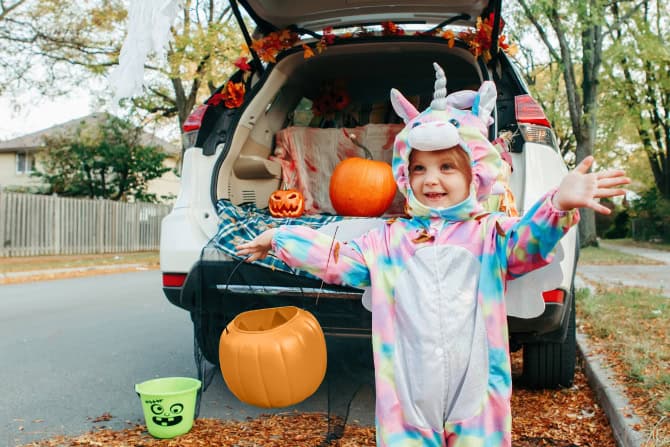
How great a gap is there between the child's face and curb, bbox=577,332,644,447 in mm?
1352

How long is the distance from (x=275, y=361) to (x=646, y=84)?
85.6 ft

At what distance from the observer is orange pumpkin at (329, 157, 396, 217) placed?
4.05 m

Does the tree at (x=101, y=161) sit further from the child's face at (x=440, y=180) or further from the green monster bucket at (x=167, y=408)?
the child's face at (x=440, y=180)

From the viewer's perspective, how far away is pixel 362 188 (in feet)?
13.3

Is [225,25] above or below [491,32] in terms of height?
above

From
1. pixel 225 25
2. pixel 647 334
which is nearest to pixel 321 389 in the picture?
pixel 647 334

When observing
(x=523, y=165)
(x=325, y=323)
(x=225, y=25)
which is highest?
(x=225, y=25)

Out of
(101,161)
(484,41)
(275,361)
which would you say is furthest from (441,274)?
(101,161)

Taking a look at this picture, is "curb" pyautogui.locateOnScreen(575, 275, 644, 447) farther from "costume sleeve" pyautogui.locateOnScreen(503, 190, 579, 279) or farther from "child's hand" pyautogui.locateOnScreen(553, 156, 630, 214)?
"child's hand" pyautogui.locateOnScreen(553, 156, 630, 214)

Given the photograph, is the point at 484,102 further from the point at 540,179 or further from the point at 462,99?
the point at 540,179

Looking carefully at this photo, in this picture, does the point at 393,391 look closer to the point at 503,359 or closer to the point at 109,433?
the point at 503,359

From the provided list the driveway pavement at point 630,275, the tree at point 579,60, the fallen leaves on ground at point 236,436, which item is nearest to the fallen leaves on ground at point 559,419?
the fallen leaves on ground at point 236,436

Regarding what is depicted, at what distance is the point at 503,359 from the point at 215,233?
186 cm

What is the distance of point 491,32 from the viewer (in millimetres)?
3502
